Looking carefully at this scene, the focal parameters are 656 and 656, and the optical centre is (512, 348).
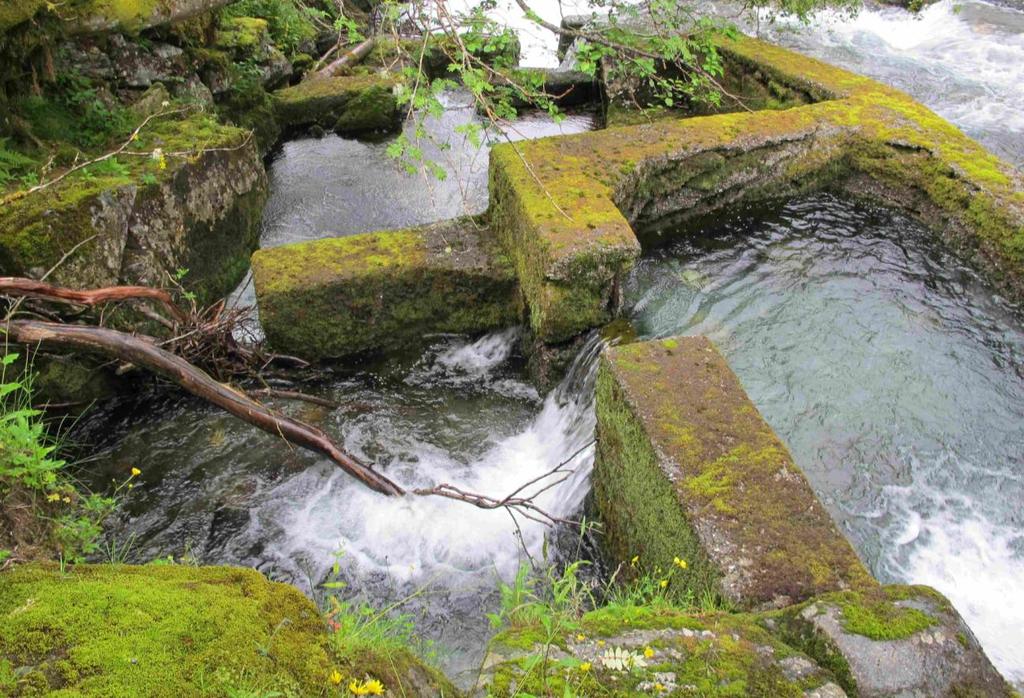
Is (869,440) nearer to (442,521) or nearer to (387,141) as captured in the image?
(442,521)

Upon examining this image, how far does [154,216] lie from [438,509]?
321 cm

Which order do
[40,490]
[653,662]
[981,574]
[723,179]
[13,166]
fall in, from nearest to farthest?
[653,662]
[40,490]
[981,574]
[13,166]
[723,179]

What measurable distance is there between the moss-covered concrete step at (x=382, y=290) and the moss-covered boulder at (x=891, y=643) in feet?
10.8

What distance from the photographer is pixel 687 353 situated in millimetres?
3637

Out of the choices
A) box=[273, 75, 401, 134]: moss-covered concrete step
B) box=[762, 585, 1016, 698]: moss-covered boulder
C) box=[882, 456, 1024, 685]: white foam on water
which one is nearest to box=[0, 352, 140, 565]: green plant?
box=[762, 585, 1016, 698]: moss-covered boulder

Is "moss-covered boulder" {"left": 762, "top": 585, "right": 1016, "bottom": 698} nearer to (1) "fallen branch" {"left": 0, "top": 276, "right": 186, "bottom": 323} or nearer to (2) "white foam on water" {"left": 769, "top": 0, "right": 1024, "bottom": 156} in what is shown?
(1) "fallen branch" {"left": 0, "top": 276, "right": 186, "bottom": 323}

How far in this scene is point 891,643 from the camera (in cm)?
220

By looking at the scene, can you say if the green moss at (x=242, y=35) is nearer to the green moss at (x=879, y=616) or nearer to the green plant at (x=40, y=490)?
the green plant at (x=40, y=490)

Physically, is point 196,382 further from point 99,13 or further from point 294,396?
point 99,13

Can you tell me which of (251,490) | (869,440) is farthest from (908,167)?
(251,490)

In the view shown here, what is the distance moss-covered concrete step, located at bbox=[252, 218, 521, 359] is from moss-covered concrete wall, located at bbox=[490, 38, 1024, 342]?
0.34 meters

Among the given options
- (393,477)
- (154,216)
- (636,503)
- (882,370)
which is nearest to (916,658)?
(636,503)

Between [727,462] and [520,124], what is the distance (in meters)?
7.33

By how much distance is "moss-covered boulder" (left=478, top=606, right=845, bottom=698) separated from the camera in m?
1.96
